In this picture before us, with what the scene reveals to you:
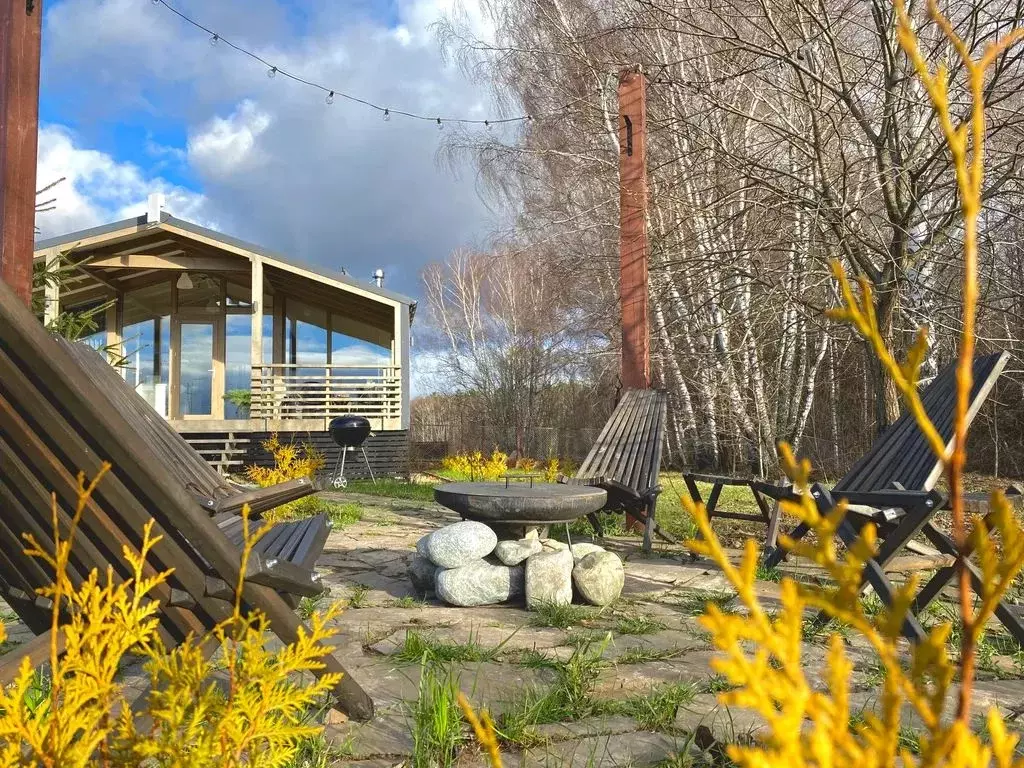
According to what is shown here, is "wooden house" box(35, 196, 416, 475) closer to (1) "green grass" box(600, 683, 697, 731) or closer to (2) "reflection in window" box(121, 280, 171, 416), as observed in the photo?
(2) "reflection in window" box(121, 280, 171, 416)

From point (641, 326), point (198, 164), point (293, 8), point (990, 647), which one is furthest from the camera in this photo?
point (198, 164)

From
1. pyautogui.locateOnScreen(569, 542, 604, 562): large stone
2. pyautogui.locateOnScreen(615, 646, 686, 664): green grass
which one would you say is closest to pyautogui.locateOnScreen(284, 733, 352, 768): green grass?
pyautogui.locateOnScreen(615, 646, 686, 664): green grass

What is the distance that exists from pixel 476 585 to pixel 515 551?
0.76 ft

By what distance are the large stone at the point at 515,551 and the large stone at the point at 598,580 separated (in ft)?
0.70

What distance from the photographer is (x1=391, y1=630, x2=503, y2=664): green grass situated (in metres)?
2.33

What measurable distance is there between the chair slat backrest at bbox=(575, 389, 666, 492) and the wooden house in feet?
21.0

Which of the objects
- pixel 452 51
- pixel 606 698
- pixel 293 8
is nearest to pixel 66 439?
pixel 606 698

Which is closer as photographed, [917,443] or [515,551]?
[515,551]

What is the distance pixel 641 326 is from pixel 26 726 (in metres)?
5.18

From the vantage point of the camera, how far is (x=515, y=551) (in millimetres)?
3215

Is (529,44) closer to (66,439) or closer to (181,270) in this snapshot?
(181,270)

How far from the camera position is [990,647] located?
101 inches

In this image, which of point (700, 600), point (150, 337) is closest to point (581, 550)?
point (700, 600)

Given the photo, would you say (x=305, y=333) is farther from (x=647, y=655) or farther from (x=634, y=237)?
(x=647, y=655)
